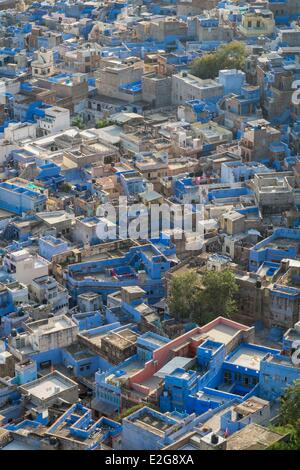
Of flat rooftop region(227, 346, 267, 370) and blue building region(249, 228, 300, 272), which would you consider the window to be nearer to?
flat rooftop region(227, 346, 267, 370)

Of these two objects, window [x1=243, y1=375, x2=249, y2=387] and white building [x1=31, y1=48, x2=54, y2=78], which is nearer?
window [x1=243, y1=375, x2=249, y2=387]

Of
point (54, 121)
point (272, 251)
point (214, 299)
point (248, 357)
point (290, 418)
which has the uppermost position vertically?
point (54, 121)

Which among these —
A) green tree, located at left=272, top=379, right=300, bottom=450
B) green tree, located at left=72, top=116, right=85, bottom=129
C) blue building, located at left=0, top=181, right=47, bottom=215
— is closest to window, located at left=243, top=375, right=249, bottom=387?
green tree, located at left=272, top=379, right=300, bottom=450

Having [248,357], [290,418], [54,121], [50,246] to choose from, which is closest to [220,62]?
[54,121]

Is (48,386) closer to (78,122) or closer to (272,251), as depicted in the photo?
(272,251)

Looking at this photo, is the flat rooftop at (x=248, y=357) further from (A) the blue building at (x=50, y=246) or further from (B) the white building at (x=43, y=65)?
(B) the white building at (x=43, y=65)

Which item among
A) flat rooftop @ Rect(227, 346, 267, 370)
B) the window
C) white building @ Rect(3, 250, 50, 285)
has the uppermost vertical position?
white building @ Rect(3, 250, 50, 285)
